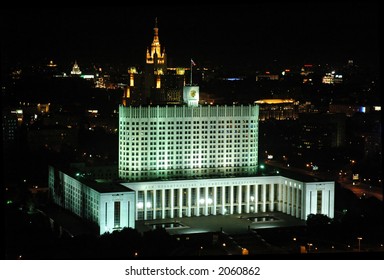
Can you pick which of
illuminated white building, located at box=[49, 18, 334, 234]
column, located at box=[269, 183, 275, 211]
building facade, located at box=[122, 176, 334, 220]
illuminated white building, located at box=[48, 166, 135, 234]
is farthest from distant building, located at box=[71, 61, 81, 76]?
column, located at box=[269, 183, 275, 211]

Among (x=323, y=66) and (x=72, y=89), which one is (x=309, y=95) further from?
(x=72, y=89)

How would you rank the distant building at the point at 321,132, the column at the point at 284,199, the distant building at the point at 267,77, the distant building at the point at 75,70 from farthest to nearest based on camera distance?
the distant building at the point at 321,132 → the distant building at the point at 75,70 → the distant building at the point at 267,77 → the column at the point at 284,199

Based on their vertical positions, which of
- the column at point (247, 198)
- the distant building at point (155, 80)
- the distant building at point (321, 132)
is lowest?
the column at point (247, 198)

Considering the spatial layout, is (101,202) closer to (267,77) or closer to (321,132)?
(267,77)

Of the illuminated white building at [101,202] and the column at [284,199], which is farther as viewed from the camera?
the column at [284,199]

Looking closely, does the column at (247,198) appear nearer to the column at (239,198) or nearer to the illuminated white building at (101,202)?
the column at (239,198)

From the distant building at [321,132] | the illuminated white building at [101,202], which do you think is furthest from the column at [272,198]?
the distant building at [321,132]

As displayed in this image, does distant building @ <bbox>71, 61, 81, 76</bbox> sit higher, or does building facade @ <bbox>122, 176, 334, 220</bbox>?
distant building @ <bbox>71, 61, 81, 76</bbox>

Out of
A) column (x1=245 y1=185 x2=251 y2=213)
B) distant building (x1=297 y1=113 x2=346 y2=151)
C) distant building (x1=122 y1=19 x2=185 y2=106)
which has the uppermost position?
distant building (x1=122 y1=19 x2=185 y2=106)

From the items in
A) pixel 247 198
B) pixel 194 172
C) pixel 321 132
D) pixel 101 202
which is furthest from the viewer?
pixel 321 132

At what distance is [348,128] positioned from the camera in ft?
59.8

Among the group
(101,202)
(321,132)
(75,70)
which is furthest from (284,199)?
(75,70)

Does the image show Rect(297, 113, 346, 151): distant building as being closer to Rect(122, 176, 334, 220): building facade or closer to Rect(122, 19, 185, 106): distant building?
Rect(122, 19, 185, 106): distant building

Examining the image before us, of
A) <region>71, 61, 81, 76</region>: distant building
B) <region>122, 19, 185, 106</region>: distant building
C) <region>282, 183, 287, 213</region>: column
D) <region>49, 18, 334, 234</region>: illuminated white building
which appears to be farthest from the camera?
<region>71, 61, 81, 76</region>: distant building
